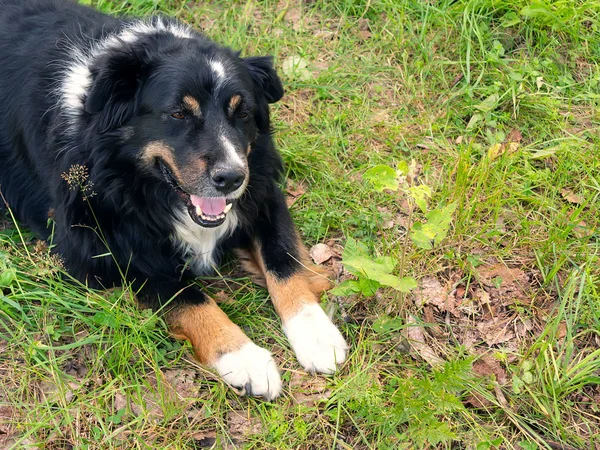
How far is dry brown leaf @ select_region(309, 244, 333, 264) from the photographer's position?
3.77m

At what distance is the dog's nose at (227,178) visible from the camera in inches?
118

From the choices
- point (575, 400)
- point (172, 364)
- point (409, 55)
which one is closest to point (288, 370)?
point (172, 364)

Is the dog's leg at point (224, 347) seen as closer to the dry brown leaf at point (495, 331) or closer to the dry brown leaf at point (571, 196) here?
the dry brown leaf at point (495, 331)

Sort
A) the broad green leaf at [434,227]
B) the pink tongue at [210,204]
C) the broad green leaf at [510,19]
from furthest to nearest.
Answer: the broad green leaf at [510,19] → the pink tongue at [210,204] → the broad green leaf at [434,227]

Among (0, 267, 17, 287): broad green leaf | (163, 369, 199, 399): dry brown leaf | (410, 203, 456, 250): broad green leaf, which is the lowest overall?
(163, 369, 199, 399): dry brown leaf

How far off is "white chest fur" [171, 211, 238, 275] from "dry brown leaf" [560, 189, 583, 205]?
6.91 ft

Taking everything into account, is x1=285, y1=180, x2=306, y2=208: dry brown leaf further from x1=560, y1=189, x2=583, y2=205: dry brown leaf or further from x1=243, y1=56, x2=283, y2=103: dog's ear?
x1=560, y1=189, x2=583, y2=205: dry brown leaf

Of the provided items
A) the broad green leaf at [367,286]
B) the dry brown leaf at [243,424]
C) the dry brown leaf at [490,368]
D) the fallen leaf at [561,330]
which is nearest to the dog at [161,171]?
the dry brown leaf at [243,424]

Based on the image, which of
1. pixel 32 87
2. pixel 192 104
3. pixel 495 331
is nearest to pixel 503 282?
pixel 495 331

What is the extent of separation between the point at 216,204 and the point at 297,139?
130 centimetres

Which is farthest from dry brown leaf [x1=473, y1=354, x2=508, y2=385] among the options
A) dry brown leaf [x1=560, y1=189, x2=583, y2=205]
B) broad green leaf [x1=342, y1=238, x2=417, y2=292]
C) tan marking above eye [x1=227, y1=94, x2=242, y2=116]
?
tan marking above eye [x1=227, y1=94, x2=242, y2=116]

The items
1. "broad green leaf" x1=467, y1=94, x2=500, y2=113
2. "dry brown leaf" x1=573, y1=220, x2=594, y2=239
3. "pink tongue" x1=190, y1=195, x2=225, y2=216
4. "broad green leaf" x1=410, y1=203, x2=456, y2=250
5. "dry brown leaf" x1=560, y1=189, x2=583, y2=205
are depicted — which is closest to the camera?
"broad green leaf" x1=410, y1=203, x2=456, y2=250

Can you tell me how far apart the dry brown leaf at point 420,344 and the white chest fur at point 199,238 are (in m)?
1.13

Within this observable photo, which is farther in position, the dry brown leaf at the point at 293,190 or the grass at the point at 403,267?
the dry brown leaf at the point at 293,190
